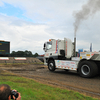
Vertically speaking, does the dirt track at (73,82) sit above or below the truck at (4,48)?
below

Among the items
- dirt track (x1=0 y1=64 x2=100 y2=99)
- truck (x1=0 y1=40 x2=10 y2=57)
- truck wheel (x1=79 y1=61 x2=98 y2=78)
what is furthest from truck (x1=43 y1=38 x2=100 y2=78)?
truck (x1=0 y1=40 x2=10 y2=57)

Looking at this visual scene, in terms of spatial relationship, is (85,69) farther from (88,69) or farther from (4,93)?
(4,93)

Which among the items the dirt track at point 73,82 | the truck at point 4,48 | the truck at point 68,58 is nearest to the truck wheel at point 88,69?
the truck at point 68,58

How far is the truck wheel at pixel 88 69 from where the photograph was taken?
8.63 m

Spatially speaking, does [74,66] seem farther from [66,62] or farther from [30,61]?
[30,61]

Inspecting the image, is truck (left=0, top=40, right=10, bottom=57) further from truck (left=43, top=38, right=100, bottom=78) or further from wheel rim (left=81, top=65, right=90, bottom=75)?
wheel rim (left=81, top=65, right=90, bottom=75)

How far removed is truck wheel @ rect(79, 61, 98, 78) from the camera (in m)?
8.63

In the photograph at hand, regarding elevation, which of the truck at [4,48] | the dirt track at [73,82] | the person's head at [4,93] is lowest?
the dirt track at [73,82]

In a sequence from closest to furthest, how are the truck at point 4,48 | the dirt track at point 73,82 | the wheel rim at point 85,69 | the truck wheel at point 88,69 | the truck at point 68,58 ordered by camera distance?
the dirt track at point 73,82 < the truck wheel at point 88,69 < the truck at point 68,58 < the wheel rim at point 85,69 < the truck at point 4,48

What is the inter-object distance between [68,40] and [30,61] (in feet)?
55.4

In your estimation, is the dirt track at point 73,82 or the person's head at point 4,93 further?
the dirt track at point 73,82

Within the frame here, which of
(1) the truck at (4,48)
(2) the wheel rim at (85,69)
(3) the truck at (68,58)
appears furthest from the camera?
(1) the truck at (4,48)

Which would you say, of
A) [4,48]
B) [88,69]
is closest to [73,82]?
[88,69]

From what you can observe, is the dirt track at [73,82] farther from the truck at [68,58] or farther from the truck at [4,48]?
the truck at [4,48]
